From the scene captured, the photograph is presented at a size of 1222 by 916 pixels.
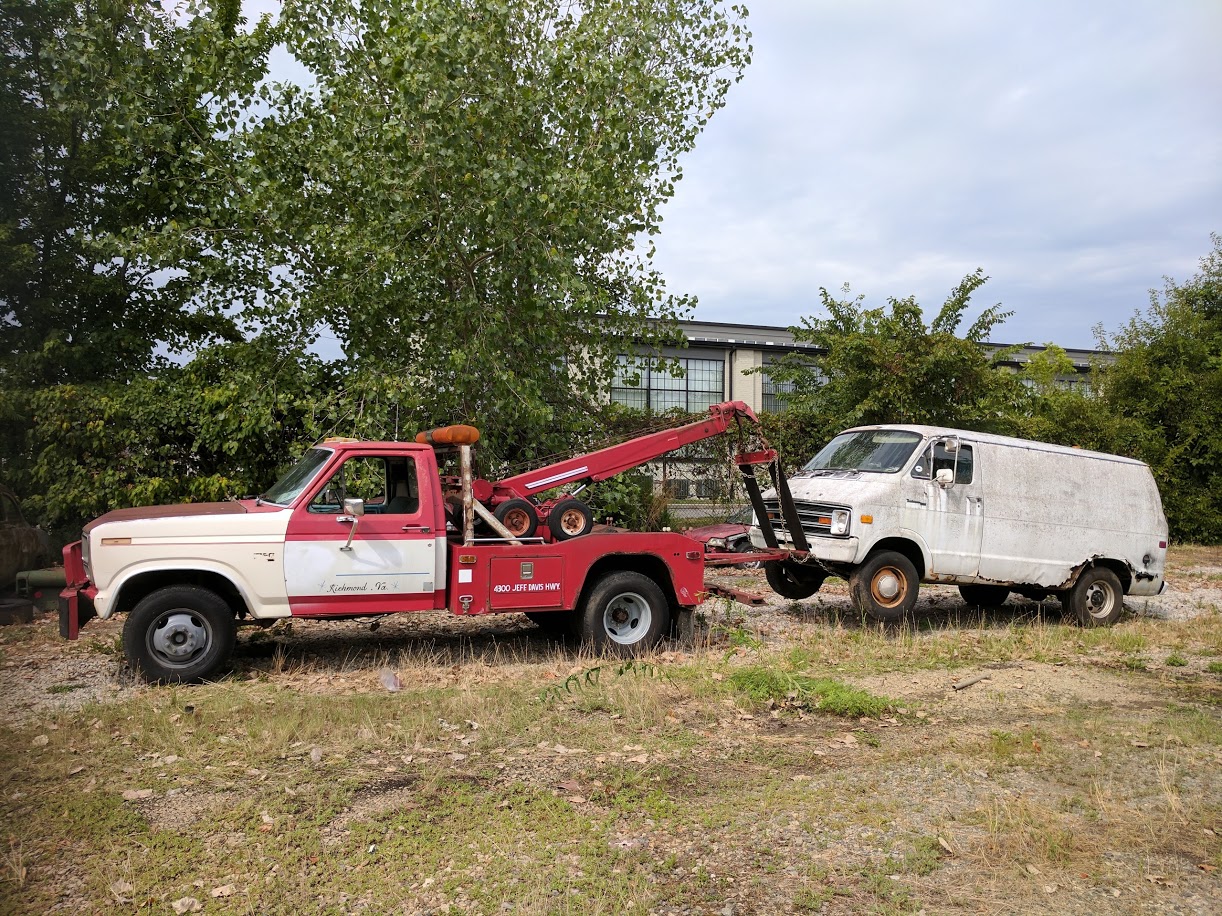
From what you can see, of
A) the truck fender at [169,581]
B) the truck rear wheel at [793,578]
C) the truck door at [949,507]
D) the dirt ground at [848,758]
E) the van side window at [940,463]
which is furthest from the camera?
the truck rear wheel at [793,578]

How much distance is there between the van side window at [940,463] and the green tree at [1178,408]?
1384 cm

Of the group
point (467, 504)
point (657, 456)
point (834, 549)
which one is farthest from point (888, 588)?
point (467, 504)

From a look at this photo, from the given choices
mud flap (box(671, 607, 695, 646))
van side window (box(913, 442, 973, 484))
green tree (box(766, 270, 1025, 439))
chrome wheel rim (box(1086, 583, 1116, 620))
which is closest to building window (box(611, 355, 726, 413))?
green tree (box(766, 270, 1025, 439))

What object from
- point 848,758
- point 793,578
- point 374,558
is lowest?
point 848,758

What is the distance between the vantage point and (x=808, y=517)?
11.0 metres

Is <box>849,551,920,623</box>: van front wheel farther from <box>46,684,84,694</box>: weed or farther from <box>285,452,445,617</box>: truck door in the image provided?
<box>46,684,84,694</box>: weed

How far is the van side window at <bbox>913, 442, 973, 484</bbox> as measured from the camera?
435 inches

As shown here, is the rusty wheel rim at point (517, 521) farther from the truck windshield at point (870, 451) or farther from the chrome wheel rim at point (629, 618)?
the truck windshield at point (870, 451)

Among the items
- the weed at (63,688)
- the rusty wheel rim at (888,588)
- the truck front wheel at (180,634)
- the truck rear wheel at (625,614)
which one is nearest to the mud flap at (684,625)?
the truck rear wheel at (625,614)

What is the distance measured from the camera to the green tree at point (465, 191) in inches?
472

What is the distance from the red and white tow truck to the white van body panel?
2045 millimetres

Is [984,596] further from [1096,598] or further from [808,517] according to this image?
[808,517]

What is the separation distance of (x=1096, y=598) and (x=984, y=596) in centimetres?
160

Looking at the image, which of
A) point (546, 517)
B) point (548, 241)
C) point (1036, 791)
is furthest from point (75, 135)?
point (1036, 791)
